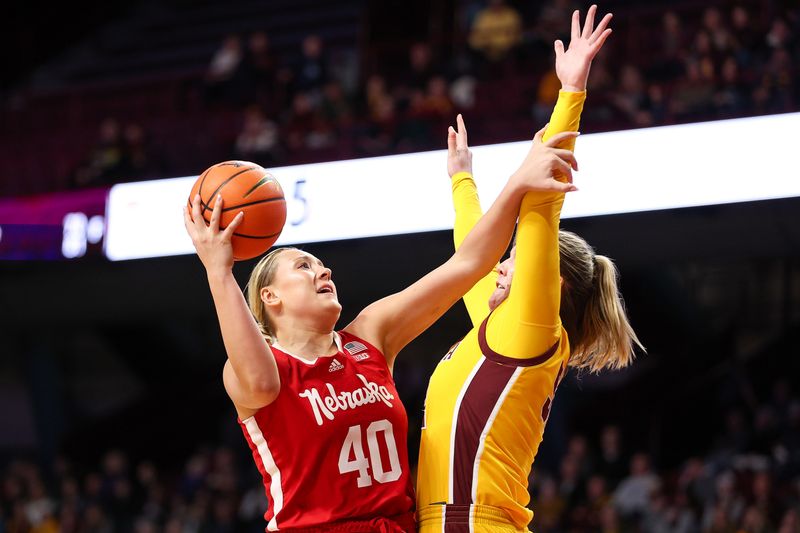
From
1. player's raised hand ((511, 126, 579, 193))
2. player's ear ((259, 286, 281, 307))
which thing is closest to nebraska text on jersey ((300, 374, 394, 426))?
player's ear ((259, 286, 281, 307))

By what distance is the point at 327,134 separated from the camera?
38.1ft

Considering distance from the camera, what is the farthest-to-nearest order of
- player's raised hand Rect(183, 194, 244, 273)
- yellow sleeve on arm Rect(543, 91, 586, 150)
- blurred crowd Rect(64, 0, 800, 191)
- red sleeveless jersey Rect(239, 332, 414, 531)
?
blurred crowd Rect(64, 0, 800, 191)
yellow sleeve on arm Rect(543, 91, 586, 150)
red sleeveless jersey Rect(239, 332, 414, 531)
player's raised hand Rect(183, 194, 244, 273)

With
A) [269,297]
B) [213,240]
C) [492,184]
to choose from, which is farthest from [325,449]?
[492,184]

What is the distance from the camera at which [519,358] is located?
132 inches

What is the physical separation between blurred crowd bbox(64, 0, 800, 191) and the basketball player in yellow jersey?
20.4 ft

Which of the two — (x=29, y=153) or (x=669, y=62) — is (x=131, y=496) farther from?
(x=669, y=62)

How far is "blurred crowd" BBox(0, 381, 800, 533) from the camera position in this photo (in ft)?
30.8

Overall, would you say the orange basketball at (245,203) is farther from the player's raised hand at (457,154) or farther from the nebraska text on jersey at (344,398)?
the player's raised hand at (457,154)

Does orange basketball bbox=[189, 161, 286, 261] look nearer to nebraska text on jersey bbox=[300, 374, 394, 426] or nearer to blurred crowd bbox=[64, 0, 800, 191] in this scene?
nebraska text on jersey bbox=[300, 374, 394, 426]

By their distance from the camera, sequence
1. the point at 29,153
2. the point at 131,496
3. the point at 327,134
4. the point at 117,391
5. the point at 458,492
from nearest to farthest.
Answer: the point at 458,492, the point at 327,134, the point at 131,496, the point at 29,153, the point at 117,391

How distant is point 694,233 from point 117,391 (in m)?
9.53

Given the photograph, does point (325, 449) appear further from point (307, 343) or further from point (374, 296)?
point (374, 296)

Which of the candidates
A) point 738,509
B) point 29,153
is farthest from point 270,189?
point 29,153

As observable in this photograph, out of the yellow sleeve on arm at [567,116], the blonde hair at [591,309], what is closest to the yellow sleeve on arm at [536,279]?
the yellow sleeve on arm at [567,116]
